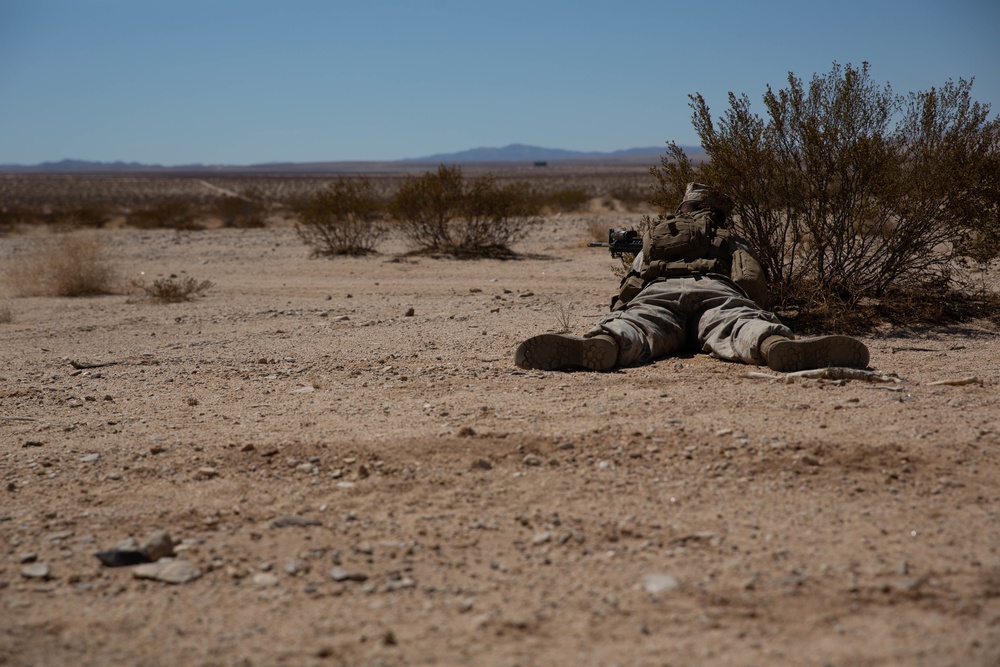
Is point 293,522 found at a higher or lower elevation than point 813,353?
lower

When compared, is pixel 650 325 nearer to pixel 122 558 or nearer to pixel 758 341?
pixel 758 341

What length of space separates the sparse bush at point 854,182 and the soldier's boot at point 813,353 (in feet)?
8.46

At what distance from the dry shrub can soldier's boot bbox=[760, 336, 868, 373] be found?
10.4 m

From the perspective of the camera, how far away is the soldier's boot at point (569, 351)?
5957 mm

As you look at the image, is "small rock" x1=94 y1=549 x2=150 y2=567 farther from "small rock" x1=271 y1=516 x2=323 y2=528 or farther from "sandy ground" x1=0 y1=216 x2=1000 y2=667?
"small rock" x1=271 y1=516 x2=323 y2=528

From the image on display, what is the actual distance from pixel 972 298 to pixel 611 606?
700cm

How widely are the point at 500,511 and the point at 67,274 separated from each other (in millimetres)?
10808

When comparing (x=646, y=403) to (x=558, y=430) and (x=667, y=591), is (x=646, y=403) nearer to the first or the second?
(x=558, y=430)

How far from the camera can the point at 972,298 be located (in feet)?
28.2

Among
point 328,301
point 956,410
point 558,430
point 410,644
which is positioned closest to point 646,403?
point 558,430

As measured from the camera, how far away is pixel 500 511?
3.90m

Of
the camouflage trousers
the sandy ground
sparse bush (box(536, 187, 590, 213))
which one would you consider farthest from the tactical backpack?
sparse bush (box(536, 187, 590, 213))

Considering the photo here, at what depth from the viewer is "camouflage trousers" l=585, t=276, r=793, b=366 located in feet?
19.5

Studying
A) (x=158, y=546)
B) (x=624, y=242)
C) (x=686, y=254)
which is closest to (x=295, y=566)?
(x=158, y=546)
